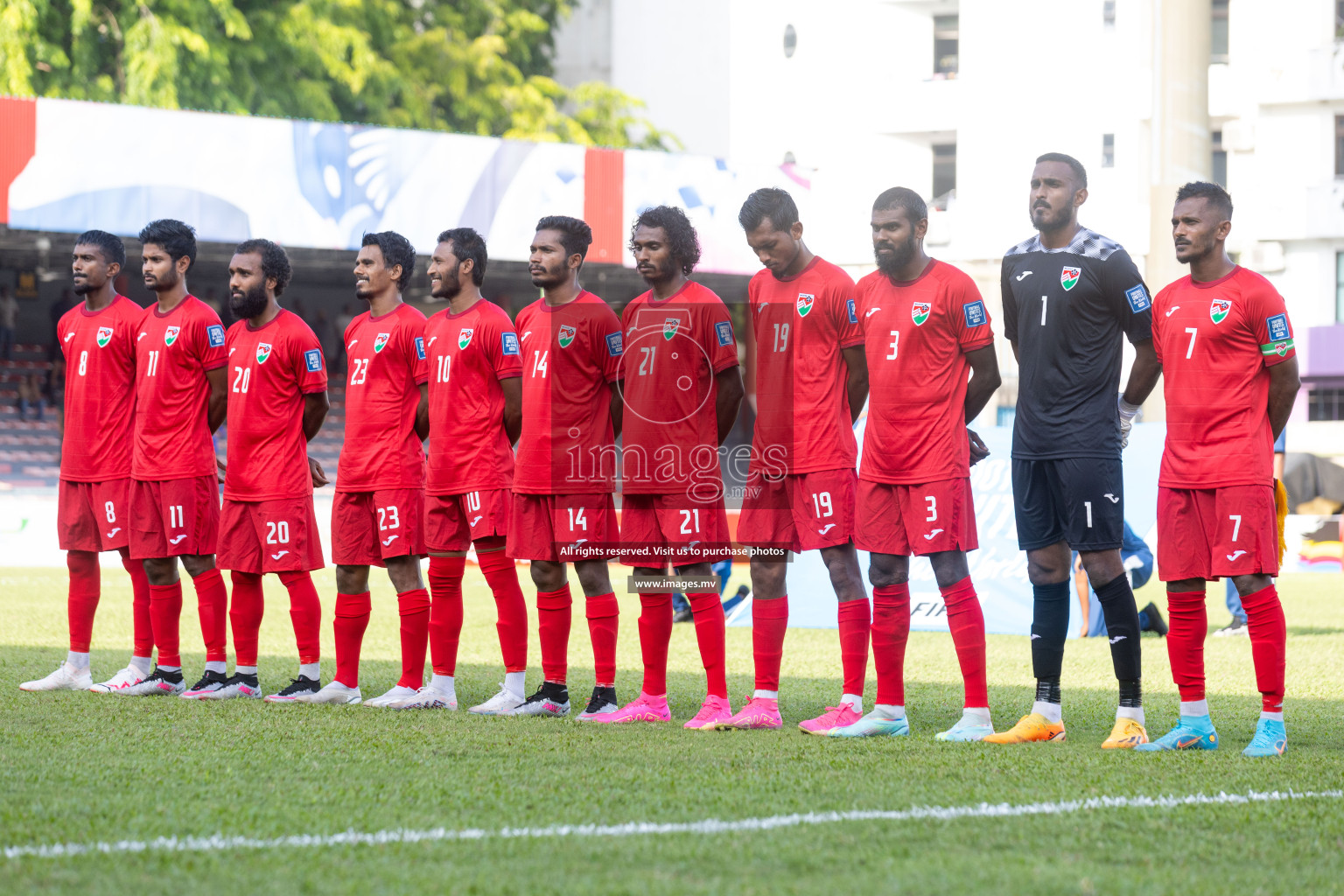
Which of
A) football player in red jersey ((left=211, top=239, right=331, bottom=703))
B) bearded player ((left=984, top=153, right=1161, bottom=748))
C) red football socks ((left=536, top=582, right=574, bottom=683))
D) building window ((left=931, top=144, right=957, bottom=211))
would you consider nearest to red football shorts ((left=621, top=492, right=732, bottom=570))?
red football socks ((left=536, top=582, right=574, bottom=683))

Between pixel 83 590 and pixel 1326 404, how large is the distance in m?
33.9

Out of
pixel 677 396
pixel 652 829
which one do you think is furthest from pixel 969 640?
pixel 652 829

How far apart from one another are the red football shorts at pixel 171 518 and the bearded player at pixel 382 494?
0.76 meters

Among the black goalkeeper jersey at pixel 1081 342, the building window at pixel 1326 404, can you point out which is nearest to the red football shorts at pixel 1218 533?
the black goalkeeper jersey at pixel 1081 342

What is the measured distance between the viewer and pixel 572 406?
7090mm

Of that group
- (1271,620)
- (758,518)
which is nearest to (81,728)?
(758,518)

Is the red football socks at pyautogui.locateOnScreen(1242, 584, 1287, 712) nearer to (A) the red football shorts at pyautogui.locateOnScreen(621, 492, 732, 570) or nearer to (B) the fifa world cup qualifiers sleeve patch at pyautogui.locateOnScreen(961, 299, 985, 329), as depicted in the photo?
(B) the fifa world cup qualifiers sleeve patch at pyautogui.locateOnScreen(961, 299, 985, 329)

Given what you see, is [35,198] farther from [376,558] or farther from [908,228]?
[908,228]

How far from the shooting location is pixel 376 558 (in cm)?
755

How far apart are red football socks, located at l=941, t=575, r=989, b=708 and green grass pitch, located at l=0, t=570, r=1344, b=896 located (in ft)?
0.92

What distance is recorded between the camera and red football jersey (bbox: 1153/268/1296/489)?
19.6ft

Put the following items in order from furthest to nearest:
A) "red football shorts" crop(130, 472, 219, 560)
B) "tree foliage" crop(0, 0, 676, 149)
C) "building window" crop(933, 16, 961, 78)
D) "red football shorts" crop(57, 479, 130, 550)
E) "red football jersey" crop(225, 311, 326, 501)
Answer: "building window" crop(933, 16, 961, 78) < "tree foliage" crop(0, 0, 676, 149) < "red football shorts" crop(57, 479, 130, 550) < "red football shorts" crop(130, 472, 219, 560) < "red football jersey" crop(225, 311, 326, 501)

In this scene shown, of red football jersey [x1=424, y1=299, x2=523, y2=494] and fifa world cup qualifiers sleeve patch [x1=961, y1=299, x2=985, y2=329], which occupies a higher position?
fifa world cup qualifiers sleeve patch [x1=961, y1=299, x2=985, y2=329]

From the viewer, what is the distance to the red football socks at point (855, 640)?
6680 millimetres
